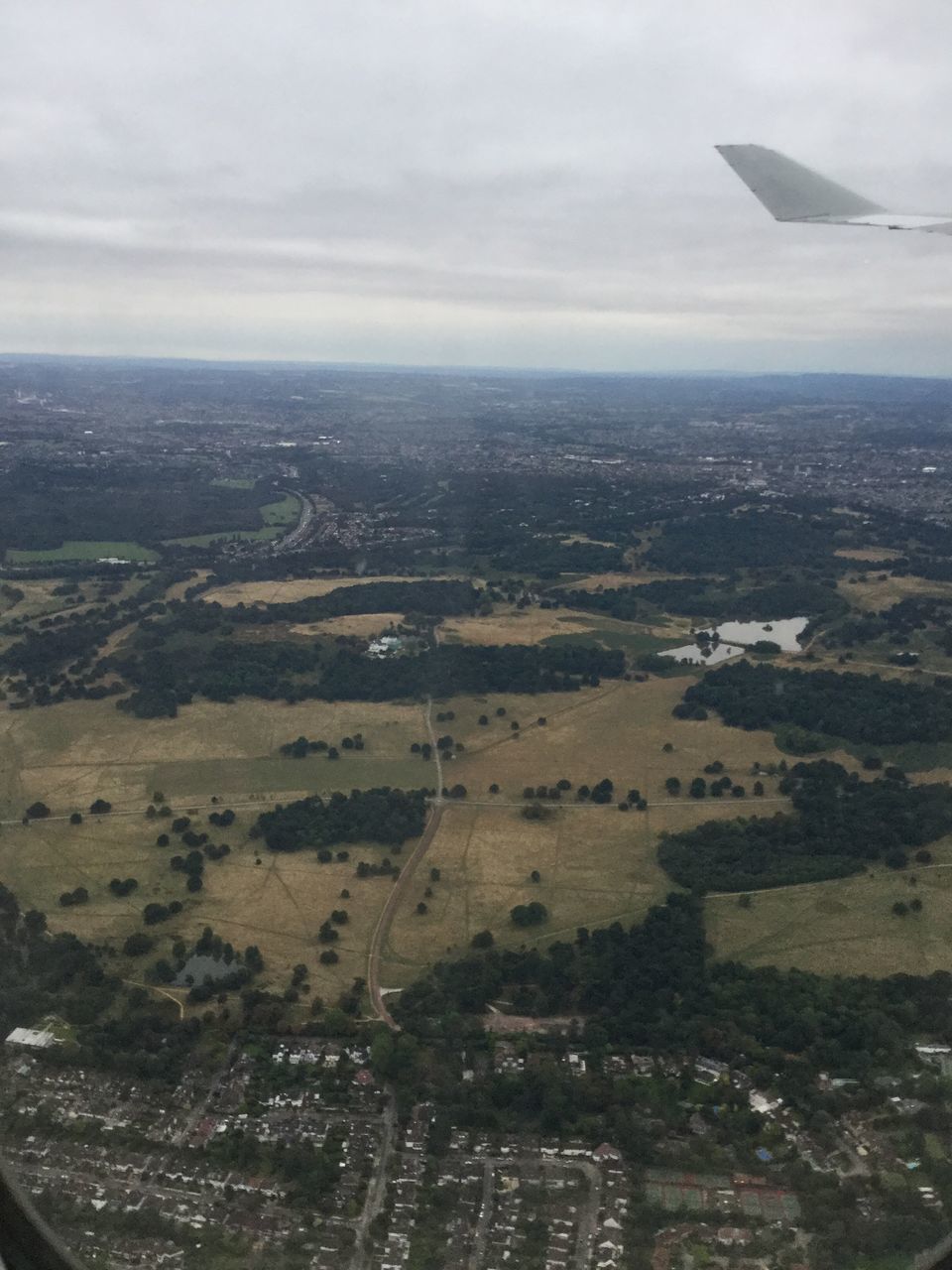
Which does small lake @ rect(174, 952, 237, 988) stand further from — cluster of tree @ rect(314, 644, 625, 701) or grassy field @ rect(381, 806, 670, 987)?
cluster of tree @ rect(314, 644, 625, 701)

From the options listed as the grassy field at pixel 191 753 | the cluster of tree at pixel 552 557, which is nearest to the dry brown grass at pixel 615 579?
the cluster of tree at pixel 552 557

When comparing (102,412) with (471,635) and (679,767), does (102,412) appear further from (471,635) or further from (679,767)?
(679,767)

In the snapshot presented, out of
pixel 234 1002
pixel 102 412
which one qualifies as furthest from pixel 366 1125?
pixel 102 412

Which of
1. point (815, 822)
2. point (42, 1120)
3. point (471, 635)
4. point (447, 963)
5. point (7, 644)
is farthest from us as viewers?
point (471, 635)

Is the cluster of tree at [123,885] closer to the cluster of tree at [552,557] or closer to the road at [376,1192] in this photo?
the road at [376,1192]

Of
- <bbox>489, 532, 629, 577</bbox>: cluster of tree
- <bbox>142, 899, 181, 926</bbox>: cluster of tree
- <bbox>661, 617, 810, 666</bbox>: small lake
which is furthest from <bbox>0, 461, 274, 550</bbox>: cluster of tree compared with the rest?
<bbox>142, 899, 181, 926</bbox>: cluster of tree
